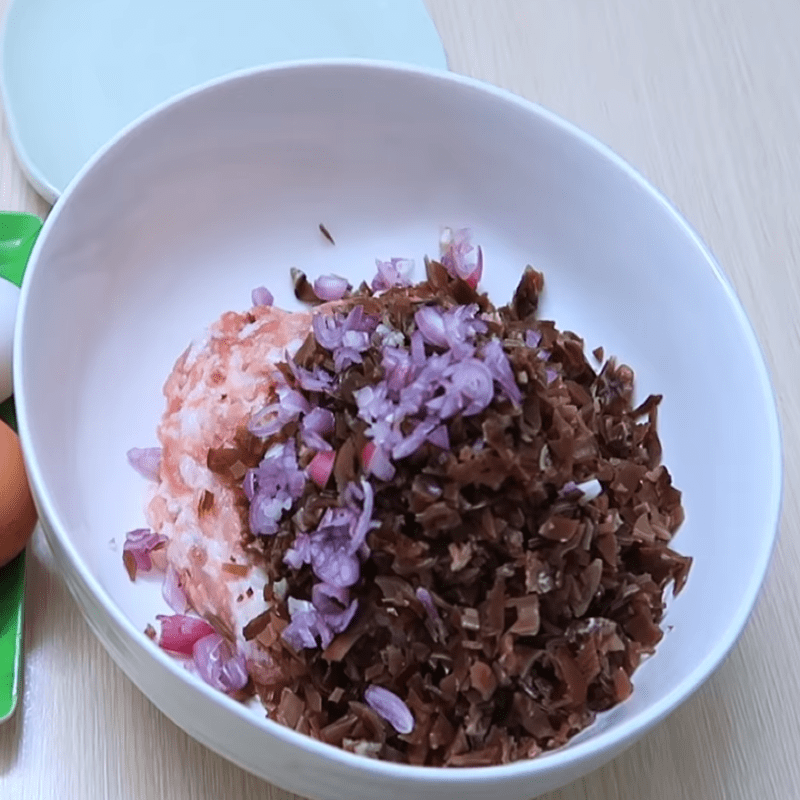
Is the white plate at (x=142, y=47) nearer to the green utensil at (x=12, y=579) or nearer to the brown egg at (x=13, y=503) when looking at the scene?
the green utensil at (x=12, y=579)

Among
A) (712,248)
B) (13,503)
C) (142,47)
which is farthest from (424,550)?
(142,47)

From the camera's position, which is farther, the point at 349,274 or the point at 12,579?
the point at 349,274

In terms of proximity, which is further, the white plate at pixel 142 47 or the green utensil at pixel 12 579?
the white plate at pixel 142 47

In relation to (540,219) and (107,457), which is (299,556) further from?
(540,219)

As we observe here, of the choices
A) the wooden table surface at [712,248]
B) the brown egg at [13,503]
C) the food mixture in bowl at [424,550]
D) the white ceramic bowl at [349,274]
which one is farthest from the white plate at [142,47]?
the food mixture in bowl at [424,550]

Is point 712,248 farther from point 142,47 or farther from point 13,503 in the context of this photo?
point 13,503
